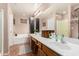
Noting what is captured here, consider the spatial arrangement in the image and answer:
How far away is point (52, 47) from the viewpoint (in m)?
1.77

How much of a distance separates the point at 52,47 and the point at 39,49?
1.45 ft

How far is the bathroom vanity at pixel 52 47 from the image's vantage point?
66.5 inches

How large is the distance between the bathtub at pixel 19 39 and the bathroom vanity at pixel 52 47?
0.10 m

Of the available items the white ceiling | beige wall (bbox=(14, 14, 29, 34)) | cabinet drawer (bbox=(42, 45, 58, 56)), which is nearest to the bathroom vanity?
cabinet drawer (bbox=(42, 45, 58, 56))

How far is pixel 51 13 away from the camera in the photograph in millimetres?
2109

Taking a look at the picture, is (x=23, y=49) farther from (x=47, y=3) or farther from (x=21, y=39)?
(x=47, y=3)

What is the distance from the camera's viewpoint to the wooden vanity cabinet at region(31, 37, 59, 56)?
1.89 meters

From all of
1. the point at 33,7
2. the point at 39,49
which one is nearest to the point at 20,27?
the point at 33,7

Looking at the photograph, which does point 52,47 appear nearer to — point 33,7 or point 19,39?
point 19,39

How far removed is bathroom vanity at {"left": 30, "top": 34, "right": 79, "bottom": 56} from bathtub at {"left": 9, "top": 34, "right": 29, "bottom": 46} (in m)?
0.10

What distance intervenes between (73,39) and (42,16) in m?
0.60

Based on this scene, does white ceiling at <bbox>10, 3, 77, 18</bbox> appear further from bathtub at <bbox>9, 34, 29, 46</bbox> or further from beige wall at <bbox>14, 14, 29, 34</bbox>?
bathtub at <bbox>9, 34, 29, 46</bbox>

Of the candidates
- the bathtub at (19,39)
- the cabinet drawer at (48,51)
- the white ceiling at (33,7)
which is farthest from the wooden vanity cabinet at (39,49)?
the white ceiling at (33,7)

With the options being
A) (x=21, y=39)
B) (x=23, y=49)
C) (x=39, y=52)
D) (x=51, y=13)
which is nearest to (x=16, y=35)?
(x=21, y=39)
